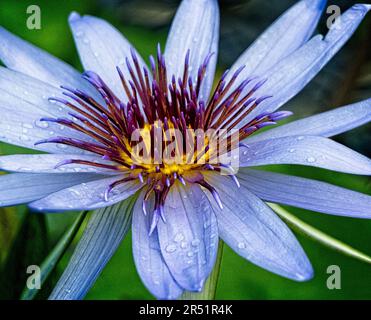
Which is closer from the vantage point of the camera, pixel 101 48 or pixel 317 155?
pixel 317 155

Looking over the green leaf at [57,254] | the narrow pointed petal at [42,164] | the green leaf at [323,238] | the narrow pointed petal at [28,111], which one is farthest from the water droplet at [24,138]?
the green leaf at [323,238]

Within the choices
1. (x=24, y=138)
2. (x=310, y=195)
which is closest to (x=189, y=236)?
(x=310, y=195)

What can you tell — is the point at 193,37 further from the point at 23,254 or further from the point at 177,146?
the point at 23,254

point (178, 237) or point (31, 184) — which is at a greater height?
point (31, 184)

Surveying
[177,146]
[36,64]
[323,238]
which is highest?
[36,64]

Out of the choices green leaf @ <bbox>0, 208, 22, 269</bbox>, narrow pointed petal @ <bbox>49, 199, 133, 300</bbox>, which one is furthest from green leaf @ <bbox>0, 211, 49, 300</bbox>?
narrow pointed petal @ <bbox>49, 199, 133, 300</bbox>

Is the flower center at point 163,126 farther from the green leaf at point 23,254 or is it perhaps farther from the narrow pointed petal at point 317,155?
the green leaf at point 23,254
